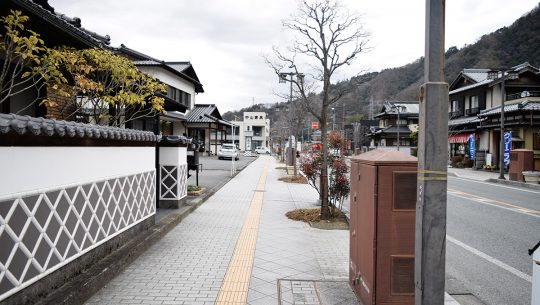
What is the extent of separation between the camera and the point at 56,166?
13.4ft

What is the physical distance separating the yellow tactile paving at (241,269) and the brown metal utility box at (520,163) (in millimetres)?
18402

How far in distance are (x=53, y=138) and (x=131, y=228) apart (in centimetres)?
270

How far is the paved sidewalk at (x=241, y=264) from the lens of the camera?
4648mm

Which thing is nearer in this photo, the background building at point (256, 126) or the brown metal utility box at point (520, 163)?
the brown metal utility box at point (520, 163)

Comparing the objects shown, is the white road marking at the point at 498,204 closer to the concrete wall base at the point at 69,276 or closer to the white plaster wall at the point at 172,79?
the concrete wall base at the point at 69,276

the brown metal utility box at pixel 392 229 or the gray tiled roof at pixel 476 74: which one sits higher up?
the gray tiled roof at pixel 476 74

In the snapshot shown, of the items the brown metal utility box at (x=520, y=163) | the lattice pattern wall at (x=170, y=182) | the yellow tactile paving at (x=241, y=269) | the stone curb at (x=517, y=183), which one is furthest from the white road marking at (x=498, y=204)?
the lattice pattern wall at (x=170, y=182)

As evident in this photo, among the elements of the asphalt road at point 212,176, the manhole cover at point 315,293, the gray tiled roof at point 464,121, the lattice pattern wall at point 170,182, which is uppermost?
the gray tiled roof at point 464,121

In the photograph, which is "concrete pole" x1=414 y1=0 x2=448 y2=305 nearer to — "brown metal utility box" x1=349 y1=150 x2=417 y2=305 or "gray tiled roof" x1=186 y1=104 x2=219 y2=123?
"brown metal utility box" x1=349 y1=150 x2=417 y2=305

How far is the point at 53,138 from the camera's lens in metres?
4.04

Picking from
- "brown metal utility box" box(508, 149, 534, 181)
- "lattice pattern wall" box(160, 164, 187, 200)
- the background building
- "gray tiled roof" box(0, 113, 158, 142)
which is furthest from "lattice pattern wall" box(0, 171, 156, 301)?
the background building

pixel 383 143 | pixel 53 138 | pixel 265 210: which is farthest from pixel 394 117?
pixel 53 138

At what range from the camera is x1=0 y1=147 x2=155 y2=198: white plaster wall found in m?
3.33

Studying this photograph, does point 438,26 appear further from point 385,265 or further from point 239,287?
point 239,287
